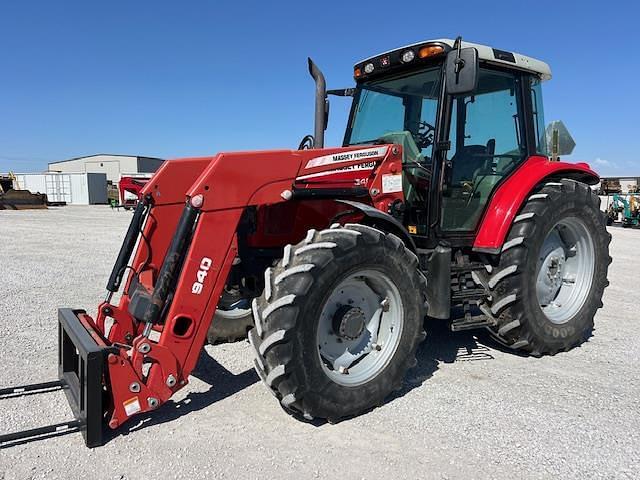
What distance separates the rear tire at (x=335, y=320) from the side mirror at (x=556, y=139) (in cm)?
265

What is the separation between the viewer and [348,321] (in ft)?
10.9

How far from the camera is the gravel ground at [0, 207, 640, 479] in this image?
8.73 feet

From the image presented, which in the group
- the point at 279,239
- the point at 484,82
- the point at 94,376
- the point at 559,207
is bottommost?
the point at 94,376

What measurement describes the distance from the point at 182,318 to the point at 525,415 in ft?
7.66

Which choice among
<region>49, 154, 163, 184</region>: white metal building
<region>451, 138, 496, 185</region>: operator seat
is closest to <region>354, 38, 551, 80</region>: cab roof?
<region>451, 138, 496, 185</region>: operator seat

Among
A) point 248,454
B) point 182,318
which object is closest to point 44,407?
point 182,318

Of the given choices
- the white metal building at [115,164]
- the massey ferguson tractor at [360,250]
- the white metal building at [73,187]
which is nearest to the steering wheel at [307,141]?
the massey ferguson tractor at [360,250]

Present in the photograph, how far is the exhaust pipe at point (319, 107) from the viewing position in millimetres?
4262

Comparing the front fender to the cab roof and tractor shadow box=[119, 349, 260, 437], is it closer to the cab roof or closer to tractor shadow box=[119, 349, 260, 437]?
the cab roof

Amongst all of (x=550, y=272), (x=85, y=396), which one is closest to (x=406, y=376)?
(x=550, y=272)

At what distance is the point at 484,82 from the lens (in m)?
4.46

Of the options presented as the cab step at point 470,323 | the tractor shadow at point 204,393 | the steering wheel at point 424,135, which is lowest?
the tractor shadow at point 204,393

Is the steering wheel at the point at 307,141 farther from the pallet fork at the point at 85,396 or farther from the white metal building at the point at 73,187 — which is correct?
the white metal building at the point at 73,187

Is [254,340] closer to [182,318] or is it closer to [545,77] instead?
[182,318]
